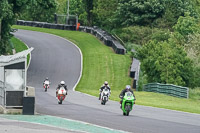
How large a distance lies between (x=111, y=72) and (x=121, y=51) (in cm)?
812

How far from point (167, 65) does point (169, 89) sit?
3.68m

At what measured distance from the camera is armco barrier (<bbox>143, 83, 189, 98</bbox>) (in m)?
37.8

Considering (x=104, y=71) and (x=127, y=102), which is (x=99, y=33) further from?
(x=127, y=102)

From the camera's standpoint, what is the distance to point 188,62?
142 ft

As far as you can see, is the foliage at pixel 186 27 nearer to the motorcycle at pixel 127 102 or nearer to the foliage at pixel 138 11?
the foliage at pixel 138 11

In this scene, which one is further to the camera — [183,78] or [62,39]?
[62,39]

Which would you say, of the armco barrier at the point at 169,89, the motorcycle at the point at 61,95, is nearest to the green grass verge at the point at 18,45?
the armco barrier at the point at 169,89

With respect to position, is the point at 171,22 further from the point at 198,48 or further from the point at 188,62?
the point at 188,62

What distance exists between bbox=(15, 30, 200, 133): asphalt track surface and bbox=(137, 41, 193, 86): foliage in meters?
7.27

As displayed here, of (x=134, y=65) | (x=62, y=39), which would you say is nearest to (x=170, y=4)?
(x=62, y=39)

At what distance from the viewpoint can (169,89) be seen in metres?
39.7

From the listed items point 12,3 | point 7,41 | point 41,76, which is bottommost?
point 41,76

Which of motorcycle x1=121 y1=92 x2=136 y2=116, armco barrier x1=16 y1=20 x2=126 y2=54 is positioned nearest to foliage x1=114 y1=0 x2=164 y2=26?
armco barrier x1=16 y1=20 x2=126 y2=54

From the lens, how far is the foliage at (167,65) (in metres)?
42.5
